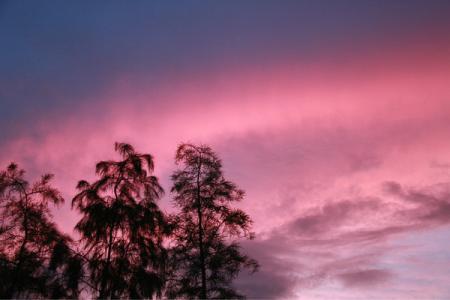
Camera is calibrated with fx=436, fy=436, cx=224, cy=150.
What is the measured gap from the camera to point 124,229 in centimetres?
2541

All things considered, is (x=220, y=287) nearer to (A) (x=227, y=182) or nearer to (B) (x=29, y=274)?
(A) (x=227, y=182)

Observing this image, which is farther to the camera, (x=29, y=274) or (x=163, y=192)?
(x=163, y=192)

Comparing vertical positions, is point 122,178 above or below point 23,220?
above

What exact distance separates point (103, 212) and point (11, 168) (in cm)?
659

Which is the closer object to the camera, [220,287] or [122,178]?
[220,287]

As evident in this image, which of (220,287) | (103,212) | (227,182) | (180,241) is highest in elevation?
(227,182)

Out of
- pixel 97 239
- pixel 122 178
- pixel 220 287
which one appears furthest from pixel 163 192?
pixel 220 287

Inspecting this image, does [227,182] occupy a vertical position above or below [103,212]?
above

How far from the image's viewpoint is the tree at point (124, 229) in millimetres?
24094

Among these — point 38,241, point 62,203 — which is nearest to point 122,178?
point 62,203

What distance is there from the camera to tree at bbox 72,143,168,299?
24094mm

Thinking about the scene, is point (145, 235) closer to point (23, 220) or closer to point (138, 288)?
point (138, 288)

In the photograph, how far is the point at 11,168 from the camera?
26406mm

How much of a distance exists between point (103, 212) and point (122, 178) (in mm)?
2387
